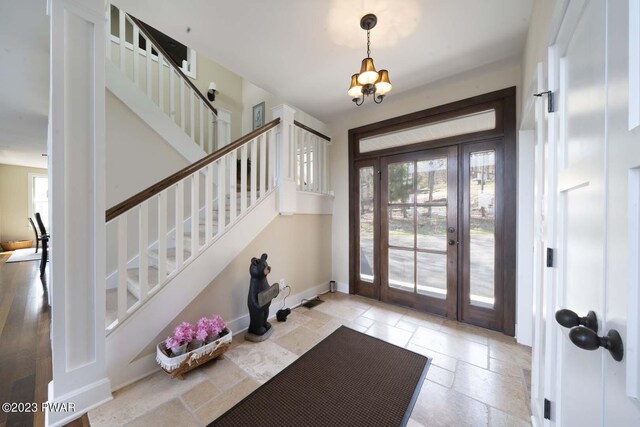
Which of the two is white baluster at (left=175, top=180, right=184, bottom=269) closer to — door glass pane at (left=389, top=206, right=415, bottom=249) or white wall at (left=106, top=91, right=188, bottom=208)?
white wall at (left=106, top=91, right=188, bottom=208)

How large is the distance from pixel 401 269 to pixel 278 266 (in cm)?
160

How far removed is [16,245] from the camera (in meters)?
6.84

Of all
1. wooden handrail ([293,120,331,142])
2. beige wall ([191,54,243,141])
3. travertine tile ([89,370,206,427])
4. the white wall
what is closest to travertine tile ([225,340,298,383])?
travertine tile ([89,370,206,427])

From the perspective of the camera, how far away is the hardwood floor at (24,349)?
59.3 inches

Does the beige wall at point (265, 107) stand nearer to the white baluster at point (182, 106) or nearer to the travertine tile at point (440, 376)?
the white baluster at point (182, 106)

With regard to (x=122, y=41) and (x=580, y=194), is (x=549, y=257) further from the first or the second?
(x=122, y=41)

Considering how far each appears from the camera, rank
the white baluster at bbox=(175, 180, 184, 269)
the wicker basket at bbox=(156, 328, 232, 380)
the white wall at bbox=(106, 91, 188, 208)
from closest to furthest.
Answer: the wicker basket at bbox=(156, 328, 232, 380) < the white baluster at bbox=(175, 180, 184, 269) < the white wall at bbox=(106, 91, 188, 208)

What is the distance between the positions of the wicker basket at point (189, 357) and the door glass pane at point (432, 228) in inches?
93.3

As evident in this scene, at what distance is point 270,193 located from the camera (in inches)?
109

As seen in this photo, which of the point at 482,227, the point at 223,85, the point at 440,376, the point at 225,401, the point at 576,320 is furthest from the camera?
the point at 223,85

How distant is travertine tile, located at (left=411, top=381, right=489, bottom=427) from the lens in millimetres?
1411

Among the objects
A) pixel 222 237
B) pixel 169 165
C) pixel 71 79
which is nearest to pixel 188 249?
pixel 222 237

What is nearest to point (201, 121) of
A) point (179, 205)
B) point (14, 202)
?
point (179, 205)

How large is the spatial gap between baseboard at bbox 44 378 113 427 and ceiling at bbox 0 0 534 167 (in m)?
2.73
